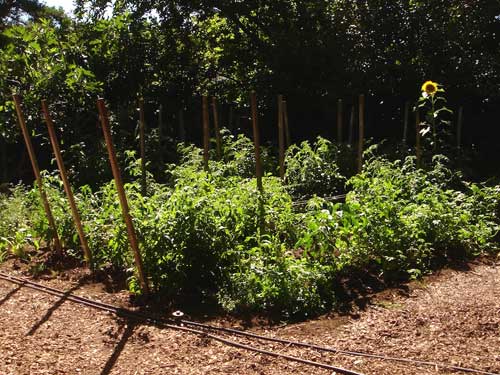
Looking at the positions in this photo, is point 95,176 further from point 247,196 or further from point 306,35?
point 306,35

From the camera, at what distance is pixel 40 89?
8445 millimetres

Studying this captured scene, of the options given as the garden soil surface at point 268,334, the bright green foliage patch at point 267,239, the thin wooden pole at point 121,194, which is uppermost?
the thin wooden pole at point 121,194

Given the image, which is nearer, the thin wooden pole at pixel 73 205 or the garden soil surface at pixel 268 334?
the garden soil surface at pixel 268 334

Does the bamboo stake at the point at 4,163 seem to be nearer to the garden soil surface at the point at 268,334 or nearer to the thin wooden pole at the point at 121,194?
the garden soil surface at the point at 268,334

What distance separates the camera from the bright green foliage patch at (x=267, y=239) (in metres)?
4.16

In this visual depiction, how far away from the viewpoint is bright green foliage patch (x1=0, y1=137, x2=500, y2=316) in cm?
416

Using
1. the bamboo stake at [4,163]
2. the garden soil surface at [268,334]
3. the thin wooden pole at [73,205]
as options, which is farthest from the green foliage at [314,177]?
the bamboo stake at [4,163]

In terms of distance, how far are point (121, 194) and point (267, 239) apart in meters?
1.49

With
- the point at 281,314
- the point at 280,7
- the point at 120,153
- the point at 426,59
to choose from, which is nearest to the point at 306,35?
the point at 280,7

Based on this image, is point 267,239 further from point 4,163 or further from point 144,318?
point 4,163

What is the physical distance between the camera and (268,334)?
12.2 ft

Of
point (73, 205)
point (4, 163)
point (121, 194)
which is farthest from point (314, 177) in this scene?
point (4, 163)

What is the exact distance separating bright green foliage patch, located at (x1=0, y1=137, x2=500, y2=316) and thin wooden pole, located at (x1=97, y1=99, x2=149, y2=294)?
0.54 ft

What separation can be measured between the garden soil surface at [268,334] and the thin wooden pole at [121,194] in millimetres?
304
